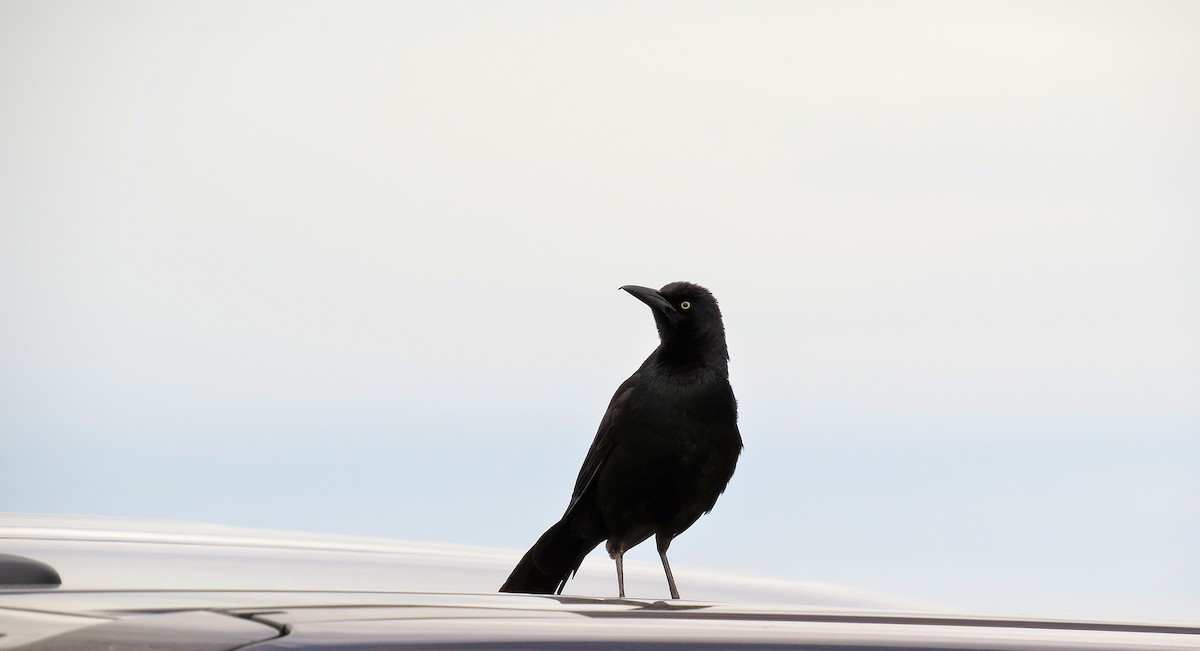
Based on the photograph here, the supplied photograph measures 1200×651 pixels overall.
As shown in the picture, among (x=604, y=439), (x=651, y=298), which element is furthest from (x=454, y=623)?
(x=651, y=298)

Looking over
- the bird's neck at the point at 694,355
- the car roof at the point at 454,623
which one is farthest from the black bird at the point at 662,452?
the car roof at the point at 454,623

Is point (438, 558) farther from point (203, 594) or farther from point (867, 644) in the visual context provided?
point (867, 644)

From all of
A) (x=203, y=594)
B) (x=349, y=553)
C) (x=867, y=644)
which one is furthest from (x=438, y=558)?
(x=867, y=644)

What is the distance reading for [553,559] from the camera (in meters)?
4.16

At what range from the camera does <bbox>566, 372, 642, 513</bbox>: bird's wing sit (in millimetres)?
4457

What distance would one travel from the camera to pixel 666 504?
4254mm

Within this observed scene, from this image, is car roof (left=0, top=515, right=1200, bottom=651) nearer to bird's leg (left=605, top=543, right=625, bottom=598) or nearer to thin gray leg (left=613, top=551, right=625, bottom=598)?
thin gray leg (left=613, top=551, right=625, bottom=598)

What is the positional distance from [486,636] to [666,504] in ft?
9.71

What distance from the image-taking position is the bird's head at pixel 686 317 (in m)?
4.54

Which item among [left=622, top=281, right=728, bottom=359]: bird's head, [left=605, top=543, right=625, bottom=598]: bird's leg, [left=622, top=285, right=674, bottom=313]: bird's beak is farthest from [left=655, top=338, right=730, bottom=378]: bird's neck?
[left=605, top=543, right=625, bottom=598]: bird's leg

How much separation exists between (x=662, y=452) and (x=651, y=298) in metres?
0.56

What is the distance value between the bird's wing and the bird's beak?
0.74 ft

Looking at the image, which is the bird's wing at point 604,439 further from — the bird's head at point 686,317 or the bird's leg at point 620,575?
the bird's leg at point 620,575

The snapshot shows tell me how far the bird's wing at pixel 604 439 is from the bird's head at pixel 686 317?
18 centimetres
